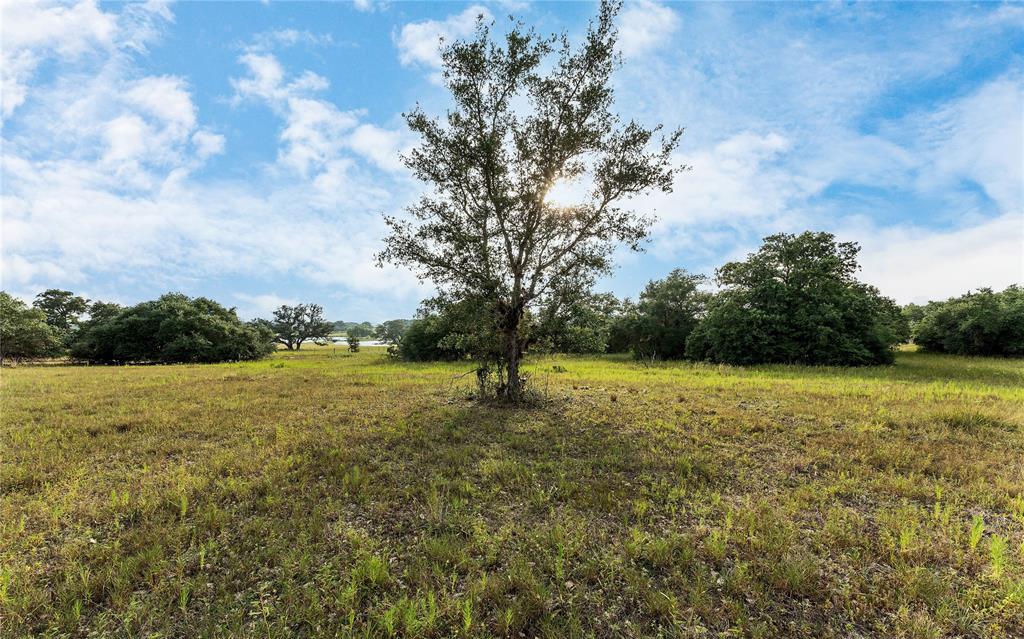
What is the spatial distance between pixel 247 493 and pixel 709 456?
Result: 369 inches

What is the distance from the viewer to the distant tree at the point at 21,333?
42.1 meters

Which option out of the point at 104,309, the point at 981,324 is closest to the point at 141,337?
the point at 104,309

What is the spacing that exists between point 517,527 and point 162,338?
60586mm

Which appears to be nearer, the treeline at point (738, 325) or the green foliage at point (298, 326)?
the treeline at point (738, 325)

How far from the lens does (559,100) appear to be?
48.4 feet

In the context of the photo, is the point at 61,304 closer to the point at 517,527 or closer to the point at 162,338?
the point at 162,338

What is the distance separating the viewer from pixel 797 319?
117 ft

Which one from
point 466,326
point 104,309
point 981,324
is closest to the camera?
point 466,326

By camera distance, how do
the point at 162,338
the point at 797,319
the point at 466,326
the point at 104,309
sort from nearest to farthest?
the point at 466,326
the point at 797,319
the point at 162,338
the point at 104,309

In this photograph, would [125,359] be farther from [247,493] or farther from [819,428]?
[819,428]

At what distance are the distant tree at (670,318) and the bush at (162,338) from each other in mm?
52144

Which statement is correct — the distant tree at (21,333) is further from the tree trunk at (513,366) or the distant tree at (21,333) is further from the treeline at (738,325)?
the tree trunk at (513,366)

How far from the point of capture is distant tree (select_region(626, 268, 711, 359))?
161ft

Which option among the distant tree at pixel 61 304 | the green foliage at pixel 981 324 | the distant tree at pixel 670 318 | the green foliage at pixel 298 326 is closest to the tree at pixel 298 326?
the green foliage at pixel 298 326
